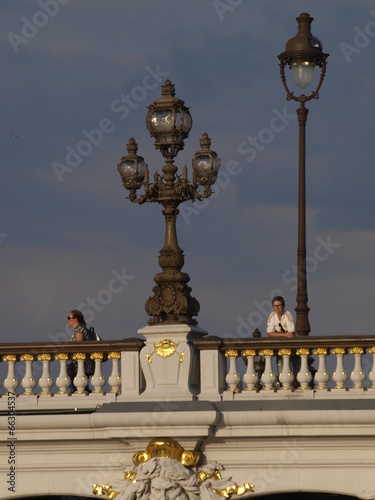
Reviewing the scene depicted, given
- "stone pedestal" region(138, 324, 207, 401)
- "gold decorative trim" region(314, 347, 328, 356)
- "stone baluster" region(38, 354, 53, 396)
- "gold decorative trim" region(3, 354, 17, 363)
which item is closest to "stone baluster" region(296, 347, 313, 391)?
"gold decorative trim" region(314, 347, 328, 356)

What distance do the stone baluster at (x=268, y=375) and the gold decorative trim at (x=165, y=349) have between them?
1.18 m

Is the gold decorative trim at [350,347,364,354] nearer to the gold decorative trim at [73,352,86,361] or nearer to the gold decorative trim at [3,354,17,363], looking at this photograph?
the gold decorative trim at [73,352,86,361]

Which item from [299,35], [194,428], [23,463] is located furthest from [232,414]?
[299,35]

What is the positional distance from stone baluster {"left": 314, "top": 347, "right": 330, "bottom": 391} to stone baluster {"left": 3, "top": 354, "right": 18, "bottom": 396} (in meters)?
4.48

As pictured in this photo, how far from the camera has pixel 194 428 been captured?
44.2 m

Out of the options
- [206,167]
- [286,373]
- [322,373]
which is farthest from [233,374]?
[206,167]

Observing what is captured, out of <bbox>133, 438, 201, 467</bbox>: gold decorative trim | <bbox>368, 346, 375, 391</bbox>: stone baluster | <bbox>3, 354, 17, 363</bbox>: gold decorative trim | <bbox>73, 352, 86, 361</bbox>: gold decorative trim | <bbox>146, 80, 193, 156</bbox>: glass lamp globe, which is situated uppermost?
<bbox>146, 80, 193, 156</bbox>: glass lamp globe

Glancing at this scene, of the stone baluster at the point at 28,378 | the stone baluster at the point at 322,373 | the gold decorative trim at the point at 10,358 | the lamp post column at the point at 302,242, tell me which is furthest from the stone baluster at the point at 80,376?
the lamp post column at the point at 302,242

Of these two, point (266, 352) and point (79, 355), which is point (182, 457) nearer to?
point (266, 352)

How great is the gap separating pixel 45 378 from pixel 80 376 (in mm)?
518

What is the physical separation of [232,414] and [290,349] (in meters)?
1.23

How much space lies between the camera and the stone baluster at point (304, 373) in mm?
44156

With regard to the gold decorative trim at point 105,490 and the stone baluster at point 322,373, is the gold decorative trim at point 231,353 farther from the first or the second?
the gold decorative trim at point 105,490

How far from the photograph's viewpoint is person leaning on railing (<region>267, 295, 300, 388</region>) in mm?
44594
